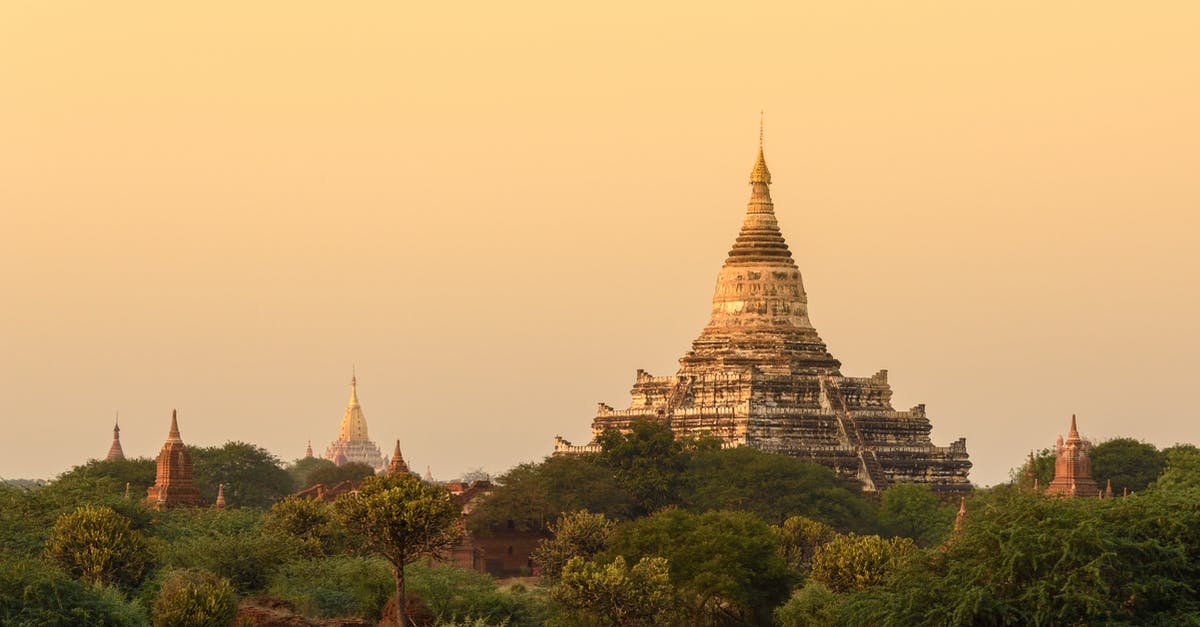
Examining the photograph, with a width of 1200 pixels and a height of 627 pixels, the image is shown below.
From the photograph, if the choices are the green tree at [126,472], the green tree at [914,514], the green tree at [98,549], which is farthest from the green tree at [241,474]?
the green tree at [98,549]

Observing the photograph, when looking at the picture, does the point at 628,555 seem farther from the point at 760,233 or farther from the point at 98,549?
the point at 760,233

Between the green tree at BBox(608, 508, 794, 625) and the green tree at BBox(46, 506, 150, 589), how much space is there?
1348 centimetres

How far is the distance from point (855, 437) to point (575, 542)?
4592 cm

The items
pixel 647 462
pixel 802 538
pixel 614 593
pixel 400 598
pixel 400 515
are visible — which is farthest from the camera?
pixel 647 462

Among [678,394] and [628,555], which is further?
[678,394]

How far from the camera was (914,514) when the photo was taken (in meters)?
127

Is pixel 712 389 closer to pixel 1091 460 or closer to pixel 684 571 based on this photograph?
pixel 1091 460

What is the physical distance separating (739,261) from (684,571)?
66452mm

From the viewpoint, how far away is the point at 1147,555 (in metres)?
68.8

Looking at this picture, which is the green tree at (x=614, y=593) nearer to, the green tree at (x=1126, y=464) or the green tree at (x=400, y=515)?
the green tree at (x=400, y=515)

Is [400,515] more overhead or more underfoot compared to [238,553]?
more underfoot

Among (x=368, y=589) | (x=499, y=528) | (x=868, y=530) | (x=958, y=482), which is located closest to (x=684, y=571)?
(x=368, y=589)

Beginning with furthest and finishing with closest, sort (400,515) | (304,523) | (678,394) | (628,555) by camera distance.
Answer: (678,394)
(304,523)
(628,555)
(400,515)

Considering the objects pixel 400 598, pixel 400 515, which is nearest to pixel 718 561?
pixel 400 598
